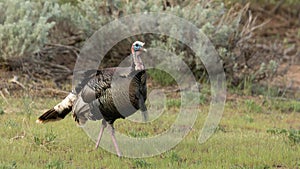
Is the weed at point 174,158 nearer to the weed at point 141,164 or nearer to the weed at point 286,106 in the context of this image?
the weed at point 141,164

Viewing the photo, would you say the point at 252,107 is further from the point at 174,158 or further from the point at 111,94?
the point at 111,94

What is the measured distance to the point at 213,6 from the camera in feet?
41.5

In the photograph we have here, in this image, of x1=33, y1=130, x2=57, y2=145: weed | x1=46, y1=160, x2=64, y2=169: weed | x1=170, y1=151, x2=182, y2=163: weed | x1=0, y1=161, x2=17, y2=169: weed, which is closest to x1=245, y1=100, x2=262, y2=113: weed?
x1=170, y1=151, x2=182, y2=163: weed

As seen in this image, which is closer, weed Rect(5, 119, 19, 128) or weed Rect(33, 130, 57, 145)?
weed Rect(33, 130, 57, 145)

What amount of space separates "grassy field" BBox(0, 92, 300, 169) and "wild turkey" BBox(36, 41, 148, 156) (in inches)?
17.2

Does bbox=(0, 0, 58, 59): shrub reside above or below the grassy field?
above

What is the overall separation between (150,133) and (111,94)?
5.56 feet

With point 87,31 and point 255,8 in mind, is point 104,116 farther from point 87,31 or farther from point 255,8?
point 255,8

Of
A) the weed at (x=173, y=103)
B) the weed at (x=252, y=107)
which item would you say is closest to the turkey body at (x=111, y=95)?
the weed at (x=173, y=103)

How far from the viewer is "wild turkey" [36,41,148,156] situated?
269 inches

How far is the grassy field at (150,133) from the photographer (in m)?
6.73

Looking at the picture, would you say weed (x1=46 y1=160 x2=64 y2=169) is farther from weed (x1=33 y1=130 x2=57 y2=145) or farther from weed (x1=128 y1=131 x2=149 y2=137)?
weed (x1=128 y1=131 x2=149 y2=137)

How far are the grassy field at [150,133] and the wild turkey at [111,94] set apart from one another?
436 mm

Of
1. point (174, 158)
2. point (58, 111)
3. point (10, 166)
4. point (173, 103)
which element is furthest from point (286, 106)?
point (10, 166)
